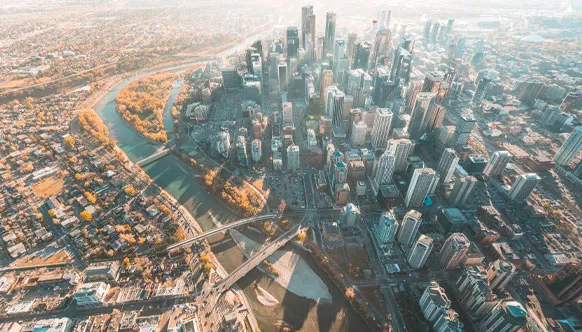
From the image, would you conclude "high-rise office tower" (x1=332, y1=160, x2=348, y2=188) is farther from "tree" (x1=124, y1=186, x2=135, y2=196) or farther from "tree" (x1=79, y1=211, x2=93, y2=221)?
"tree" (x1=79, y1=211, x2=93, y2=221)

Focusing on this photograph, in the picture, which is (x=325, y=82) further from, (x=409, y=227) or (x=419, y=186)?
(x=409, y=227)

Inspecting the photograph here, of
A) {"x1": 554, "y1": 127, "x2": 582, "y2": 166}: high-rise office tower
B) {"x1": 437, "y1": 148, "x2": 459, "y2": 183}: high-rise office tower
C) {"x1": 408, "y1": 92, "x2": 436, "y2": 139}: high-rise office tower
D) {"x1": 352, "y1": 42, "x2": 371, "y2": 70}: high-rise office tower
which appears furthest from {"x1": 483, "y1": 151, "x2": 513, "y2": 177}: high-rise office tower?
{"x1": 352, "y1": 42, "x2": 371, "y2": 70}: high-rise office tower

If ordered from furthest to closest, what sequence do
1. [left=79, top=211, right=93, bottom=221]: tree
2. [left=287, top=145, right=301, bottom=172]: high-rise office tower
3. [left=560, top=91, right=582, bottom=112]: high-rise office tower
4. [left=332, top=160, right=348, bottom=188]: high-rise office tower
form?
[left=560, top=91, right=582, bottom=112]: high-rise office tower, [left=287, top=145, right=301, bottom=172]: high-rise office tower, [left=332, top=160, right=348, bottom=188]: high-rise office tower, [left=79, top=211, right=93, bottom=221]: tree

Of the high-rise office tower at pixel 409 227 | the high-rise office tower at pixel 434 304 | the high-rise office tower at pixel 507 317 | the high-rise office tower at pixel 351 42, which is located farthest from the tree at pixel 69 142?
the high-rise office tower at pixel 351 42

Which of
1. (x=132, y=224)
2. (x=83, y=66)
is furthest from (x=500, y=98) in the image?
(x=83, y=66)

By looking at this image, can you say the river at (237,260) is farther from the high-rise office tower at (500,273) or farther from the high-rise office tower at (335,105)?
the high-rise office tower at (335,105)
